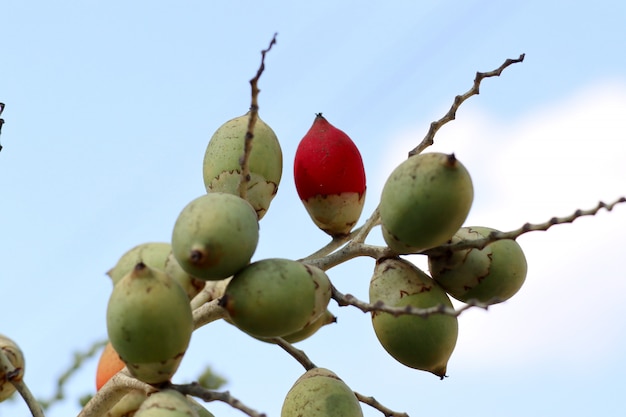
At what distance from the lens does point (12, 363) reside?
245cm

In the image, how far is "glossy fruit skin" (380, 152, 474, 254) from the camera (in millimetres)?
2207

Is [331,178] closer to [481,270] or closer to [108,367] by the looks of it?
[481,270]

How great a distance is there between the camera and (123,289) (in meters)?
2.02

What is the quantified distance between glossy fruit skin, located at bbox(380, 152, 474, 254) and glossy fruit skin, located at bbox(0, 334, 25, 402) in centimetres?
95

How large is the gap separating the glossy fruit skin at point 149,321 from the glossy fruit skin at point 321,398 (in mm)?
489

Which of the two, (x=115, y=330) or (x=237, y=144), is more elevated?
(x=237, y=144)

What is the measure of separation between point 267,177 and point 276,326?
634 millimetres

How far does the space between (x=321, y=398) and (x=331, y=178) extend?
62 centimetres

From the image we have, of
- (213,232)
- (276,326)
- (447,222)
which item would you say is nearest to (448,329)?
(447,222)

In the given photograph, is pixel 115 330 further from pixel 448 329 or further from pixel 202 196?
pixel 448 329

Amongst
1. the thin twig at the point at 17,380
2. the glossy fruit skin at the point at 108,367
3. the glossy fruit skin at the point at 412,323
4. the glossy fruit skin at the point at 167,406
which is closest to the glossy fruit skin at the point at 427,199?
the glossy fruit skin at the point at 412,323

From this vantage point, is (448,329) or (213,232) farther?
(448,329)

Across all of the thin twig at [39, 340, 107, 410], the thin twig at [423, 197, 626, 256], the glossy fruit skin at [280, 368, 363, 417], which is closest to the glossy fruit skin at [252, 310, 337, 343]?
the glossy fruit skin at [280, 368, 363, 417]

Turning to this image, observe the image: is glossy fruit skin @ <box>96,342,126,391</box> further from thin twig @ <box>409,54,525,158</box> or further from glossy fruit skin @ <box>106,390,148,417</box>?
thin twig @ <box>409,54,525,158</box>
